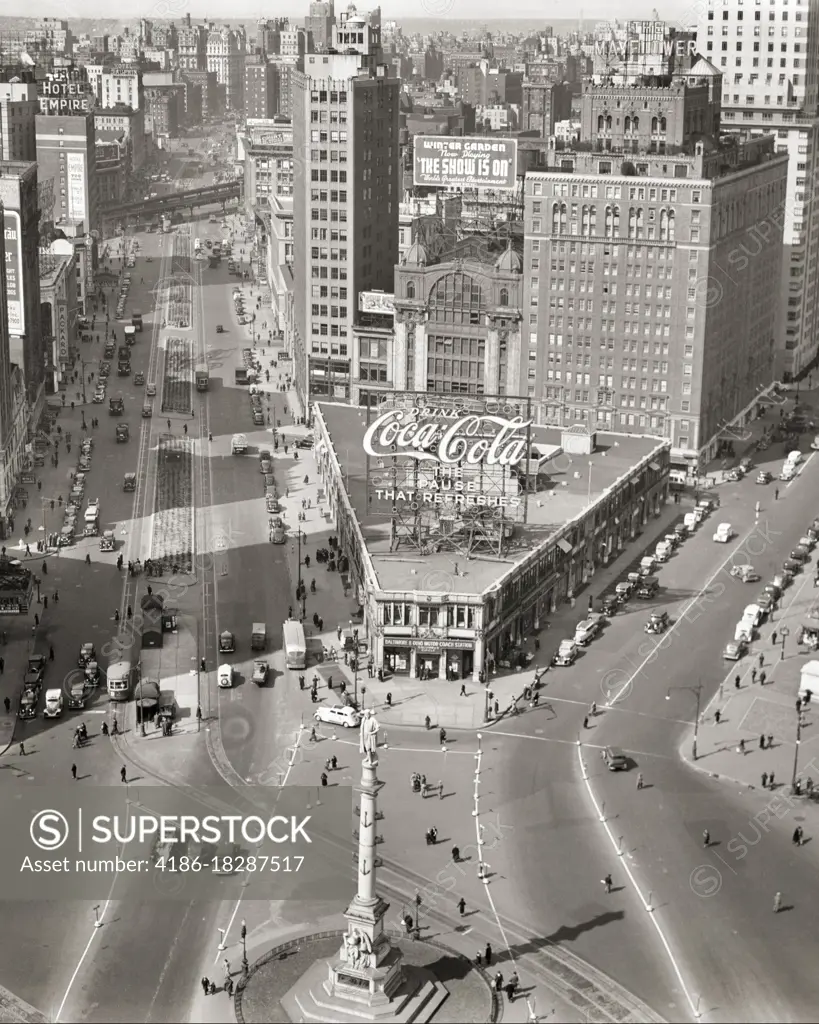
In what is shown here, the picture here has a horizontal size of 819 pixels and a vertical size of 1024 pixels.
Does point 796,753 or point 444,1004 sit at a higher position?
point 796,753

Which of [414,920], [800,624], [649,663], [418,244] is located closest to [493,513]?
[649,663]

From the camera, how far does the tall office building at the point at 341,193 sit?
175125 mm

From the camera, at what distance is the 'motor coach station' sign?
170125mm

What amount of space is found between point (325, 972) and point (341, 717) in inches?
1122

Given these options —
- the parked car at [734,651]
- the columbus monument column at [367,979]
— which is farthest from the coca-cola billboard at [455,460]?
the columbus monument column at [367,979]

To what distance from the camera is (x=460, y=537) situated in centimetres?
12238

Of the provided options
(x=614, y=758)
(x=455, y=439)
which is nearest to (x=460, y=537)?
(x=455, y=439)

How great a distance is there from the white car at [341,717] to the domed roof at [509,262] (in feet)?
232

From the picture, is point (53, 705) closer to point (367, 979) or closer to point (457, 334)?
point (367, 979)

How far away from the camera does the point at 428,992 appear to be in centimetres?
7762

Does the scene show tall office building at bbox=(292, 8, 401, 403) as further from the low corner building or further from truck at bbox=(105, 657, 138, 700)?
truck at bbox=(105, 657, 138, 700)

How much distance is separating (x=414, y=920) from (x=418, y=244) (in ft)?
312

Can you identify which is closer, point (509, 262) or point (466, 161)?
point (509, 262)

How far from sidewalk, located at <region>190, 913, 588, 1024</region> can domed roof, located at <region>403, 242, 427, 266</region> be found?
91957 millimetres
